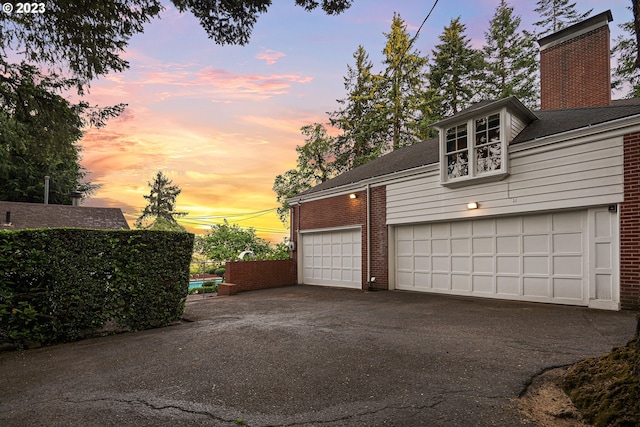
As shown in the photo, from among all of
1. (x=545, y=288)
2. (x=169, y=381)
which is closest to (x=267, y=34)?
(x=169, y=381)

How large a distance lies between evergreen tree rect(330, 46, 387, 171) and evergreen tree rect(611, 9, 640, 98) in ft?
40.0

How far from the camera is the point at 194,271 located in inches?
783

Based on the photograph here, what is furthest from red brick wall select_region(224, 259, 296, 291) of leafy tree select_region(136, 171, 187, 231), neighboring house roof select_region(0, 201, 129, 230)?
leafy tree select_region(136, 171, 187, 231)

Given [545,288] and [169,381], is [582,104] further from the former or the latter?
[169,381]

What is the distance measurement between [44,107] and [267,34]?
5145 mm

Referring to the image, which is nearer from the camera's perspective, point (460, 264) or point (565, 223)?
point (565, 223)

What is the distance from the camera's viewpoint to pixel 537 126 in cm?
827

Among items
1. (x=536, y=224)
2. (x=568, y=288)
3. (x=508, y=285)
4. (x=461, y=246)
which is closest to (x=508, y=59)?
(x=461, y=246)

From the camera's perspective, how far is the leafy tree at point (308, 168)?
21.7 meters

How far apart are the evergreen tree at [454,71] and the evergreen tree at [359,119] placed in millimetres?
4137

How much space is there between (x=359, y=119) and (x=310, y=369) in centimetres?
2158

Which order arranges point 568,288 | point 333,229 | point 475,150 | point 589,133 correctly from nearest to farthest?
1. point 589,133
2. point 568,288
3. point 475,150
4. point 333,229

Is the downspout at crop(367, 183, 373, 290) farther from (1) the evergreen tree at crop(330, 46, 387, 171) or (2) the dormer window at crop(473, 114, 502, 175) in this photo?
(1) the evergreen tree at crop(330, 46, 387, 171)

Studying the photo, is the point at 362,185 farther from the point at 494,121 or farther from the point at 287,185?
the point at 287,185
